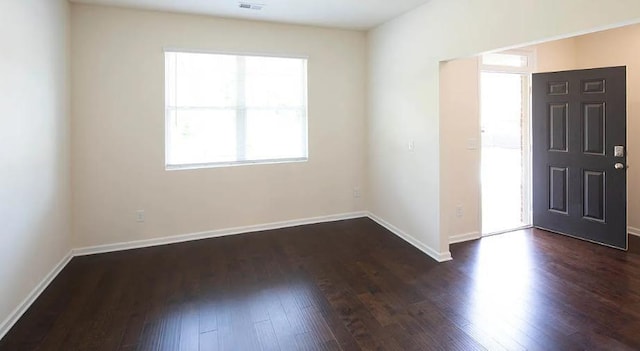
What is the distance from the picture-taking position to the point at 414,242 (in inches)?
158

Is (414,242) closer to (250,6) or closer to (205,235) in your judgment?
(205,235)

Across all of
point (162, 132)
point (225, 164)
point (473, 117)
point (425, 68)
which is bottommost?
point (225, 164)

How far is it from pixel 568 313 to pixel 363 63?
3688 mm

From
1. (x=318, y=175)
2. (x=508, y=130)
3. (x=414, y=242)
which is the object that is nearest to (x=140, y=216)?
(x=318, y=175)

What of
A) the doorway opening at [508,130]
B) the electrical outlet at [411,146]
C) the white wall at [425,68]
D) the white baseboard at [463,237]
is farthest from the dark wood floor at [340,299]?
the electrical outlet at [411,146]

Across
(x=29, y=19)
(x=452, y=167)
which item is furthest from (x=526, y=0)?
(x=29, y=19)

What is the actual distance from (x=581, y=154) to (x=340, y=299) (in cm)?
335

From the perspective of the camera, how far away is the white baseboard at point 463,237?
4.08 metres

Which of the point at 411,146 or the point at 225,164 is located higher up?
the point at 411,146

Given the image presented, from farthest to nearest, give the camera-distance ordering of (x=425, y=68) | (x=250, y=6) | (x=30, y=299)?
(x=250, y=6)
(x=425, y=68)
(x=30, y=299)

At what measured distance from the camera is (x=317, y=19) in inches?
167

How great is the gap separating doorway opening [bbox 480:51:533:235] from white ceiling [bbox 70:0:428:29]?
1.30 meters

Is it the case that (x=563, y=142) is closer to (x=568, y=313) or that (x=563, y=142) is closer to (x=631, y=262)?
(x=631, y=262)

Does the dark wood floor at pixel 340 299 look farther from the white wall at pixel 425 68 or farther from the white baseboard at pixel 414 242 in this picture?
the white wall at pixel 425 68
